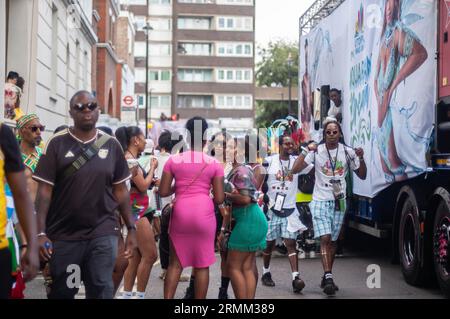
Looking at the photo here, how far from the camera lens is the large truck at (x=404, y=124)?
9.29 meters

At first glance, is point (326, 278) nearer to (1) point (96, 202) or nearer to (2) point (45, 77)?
(1) point (96, 202)

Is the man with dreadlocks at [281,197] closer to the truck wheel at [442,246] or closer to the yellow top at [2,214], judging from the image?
the truck wheel at [442,246]

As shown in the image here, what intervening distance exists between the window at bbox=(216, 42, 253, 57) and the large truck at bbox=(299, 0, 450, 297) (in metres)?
73.2

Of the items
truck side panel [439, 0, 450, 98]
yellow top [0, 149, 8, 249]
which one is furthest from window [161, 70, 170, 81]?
yellow top [0, 149, 8, 249]

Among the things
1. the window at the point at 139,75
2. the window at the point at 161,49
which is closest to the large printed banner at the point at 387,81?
the window at the point at 161,49

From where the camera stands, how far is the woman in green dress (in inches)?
314

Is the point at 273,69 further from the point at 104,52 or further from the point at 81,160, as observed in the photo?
the point at 81,160

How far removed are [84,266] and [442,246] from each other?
14.4 ft

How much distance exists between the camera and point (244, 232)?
26.5 ft

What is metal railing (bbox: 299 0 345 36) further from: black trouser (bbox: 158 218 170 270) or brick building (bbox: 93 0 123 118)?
brick building (bbox: 93 0 123 118)

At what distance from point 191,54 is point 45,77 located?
66.0m
